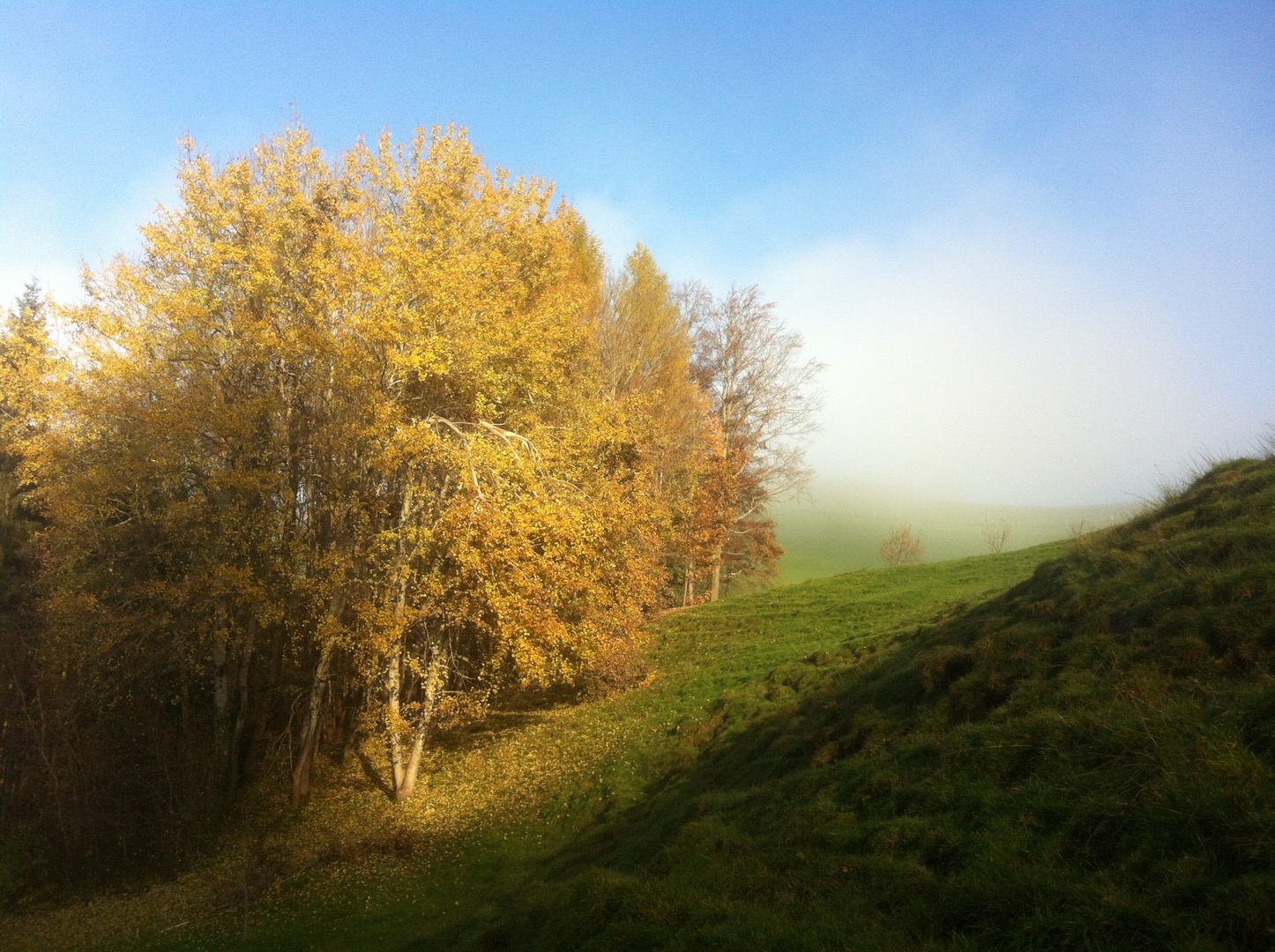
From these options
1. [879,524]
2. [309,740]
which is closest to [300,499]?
[309,740]

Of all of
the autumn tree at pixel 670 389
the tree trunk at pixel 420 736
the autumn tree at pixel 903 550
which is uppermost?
the autumn tree at pixel 670 389

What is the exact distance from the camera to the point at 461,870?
45.2 feet

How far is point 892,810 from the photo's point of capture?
749cm

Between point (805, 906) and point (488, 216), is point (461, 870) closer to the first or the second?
point (805, 906)

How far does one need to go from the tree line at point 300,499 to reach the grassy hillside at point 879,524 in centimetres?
4237

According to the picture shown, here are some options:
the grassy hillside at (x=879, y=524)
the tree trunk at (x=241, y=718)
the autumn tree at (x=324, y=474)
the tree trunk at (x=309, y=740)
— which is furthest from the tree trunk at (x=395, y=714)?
the grassy hillside at (x=879, y=524)

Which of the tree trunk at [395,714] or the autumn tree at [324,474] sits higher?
the autumn tree at [324,474]

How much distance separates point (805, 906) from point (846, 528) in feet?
328

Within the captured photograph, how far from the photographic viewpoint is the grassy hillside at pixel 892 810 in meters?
5.25

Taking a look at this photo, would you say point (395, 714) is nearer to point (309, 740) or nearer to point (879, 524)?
point (309, 740)

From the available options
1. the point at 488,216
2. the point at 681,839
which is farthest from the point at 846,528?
the point at 681,839

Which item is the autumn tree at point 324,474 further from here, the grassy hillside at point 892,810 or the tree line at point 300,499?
the grassy hillside at point 892,810

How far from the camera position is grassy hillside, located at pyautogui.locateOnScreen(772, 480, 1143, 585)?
77875mm

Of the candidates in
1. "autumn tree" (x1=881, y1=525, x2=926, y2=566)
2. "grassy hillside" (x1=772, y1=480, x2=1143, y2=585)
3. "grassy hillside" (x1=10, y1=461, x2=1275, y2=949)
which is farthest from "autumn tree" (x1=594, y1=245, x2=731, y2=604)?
"autumn tree" (x1=881, y1=525, x2=926, y2=566)
